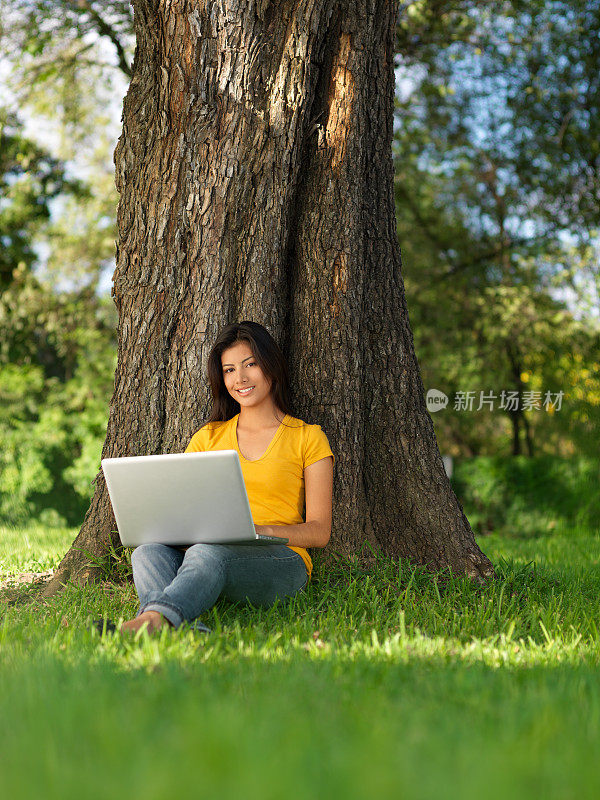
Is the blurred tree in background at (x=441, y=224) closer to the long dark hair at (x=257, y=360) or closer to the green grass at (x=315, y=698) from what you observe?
the long dark hair at (x=257, y=360)

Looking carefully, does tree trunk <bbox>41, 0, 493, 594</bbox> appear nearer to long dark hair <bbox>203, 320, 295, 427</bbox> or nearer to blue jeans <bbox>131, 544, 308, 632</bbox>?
long dark hair <bbox>203, 320, 295, 427</bbox>

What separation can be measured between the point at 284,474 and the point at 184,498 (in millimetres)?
682

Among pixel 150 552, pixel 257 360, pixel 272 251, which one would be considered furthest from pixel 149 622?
pixel 272 251

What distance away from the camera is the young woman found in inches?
135

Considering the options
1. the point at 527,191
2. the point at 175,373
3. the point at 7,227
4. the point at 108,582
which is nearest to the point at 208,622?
the point at 108,582

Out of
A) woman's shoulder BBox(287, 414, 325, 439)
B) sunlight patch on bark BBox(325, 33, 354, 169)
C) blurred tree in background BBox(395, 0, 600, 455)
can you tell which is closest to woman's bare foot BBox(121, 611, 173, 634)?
woman's shoulder BBox(287, 414, 325, 439)

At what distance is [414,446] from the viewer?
466 cm

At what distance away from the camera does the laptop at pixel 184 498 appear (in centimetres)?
330

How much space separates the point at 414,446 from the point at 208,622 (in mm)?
1789

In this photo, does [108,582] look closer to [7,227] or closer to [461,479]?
[461,479]

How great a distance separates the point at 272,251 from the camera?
450cm

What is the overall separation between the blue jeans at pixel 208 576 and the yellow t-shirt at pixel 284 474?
8.6 inches

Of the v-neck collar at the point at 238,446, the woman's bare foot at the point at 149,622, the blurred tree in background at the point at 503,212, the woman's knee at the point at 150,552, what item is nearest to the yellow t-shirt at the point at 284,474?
the v-neck collar at the point at 238,446

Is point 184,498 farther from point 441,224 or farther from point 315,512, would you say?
point 441,224
